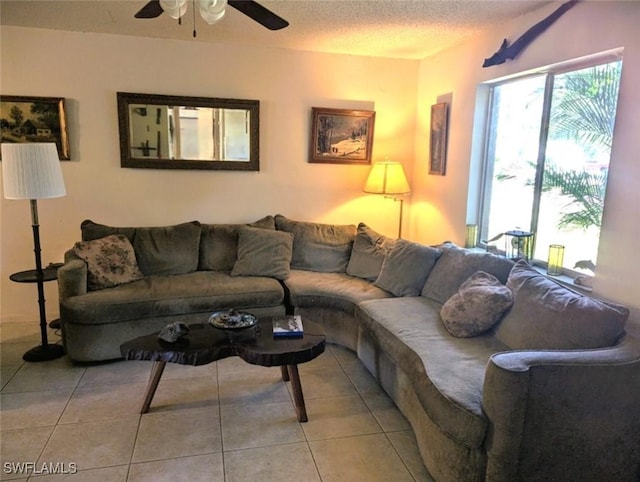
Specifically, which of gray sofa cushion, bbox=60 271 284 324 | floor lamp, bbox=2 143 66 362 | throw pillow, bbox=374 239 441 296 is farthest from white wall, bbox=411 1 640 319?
floor lamp, bbox=2 143 66 362

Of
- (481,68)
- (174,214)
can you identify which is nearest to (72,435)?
(174,214)

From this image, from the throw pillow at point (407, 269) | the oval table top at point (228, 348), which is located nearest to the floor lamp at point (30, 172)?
the oval table top at point (228, 348)

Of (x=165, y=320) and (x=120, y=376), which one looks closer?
(x=120, y=376)

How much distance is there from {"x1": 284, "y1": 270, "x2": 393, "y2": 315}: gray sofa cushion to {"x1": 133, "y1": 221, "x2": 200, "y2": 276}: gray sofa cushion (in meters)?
0.84

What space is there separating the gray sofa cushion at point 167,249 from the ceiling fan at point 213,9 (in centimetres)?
185

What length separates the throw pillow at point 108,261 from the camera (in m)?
3.25

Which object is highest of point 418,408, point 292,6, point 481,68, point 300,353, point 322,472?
point 292,6

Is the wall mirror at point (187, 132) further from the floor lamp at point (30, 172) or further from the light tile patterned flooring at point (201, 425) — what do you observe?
the light tile patterned flooring at point (201, 425)

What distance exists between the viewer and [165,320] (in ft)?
10.6

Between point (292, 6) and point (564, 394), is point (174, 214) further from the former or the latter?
point (564, 394)

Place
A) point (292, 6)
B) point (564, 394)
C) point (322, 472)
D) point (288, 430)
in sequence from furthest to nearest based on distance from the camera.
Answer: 1. point (292, 6)
2. point (288, 430)
3. point (322, 472)
4. point (564, 394)

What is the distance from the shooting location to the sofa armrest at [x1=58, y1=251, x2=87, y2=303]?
3043 millimetres

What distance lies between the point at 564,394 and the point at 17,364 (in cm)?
330

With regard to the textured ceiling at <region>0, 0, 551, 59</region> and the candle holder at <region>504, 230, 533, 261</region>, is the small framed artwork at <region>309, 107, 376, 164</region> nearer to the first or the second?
the textured ceiling at <region>0, 0, 551, 59</region>
